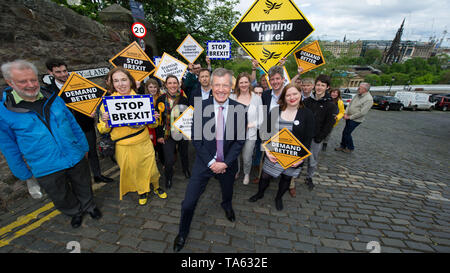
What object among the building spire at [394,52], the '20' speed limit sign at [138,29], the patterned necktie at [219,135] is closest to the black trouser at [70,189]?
the patterned necktie at [219,135]

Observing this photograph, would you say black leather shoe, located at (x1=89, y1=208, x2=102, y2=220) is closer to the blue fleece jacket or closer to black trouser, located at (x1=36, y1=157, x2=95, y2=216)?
black trouser, located at (x1=36, y1=157, x2=95, y2=216)

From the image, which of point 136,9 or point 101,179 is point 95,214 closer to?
point 101,179

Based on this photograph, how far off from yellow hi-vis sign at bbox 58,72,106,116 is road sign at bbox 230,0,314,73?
9.28 ft

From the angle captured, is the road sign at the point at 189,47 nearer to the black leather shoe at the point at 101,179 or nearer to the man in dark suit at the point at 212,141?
the man in dark suit at the point at 212,141

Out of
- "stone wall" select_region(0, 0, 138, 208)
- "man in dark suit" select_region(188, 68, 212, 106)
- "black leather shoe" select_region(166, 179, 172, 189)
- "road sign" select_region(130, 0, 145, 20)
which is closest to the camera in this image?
"stone wall" select_region(0, 0, 138, 208)

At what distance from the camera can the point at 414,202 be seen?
3826mm

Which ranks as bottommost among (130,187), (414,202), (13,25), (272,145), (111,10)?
(414,202)

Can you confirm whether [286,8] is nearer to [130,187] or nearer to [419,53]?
[130,187]

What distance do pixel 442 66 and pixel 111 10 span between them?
147904 mm

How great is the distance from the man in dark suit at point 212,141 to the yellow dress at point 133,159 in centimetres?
113

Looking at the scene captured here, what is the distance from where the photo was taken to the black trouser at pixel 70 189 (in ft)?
8.50

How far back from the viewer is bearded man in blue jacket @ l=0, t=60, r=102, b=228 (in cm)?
224

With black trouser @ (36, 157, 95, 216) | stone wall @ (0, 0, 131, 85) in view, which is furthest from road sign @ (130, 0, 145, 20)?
black trouser @ (36, 157, 95, 216)
